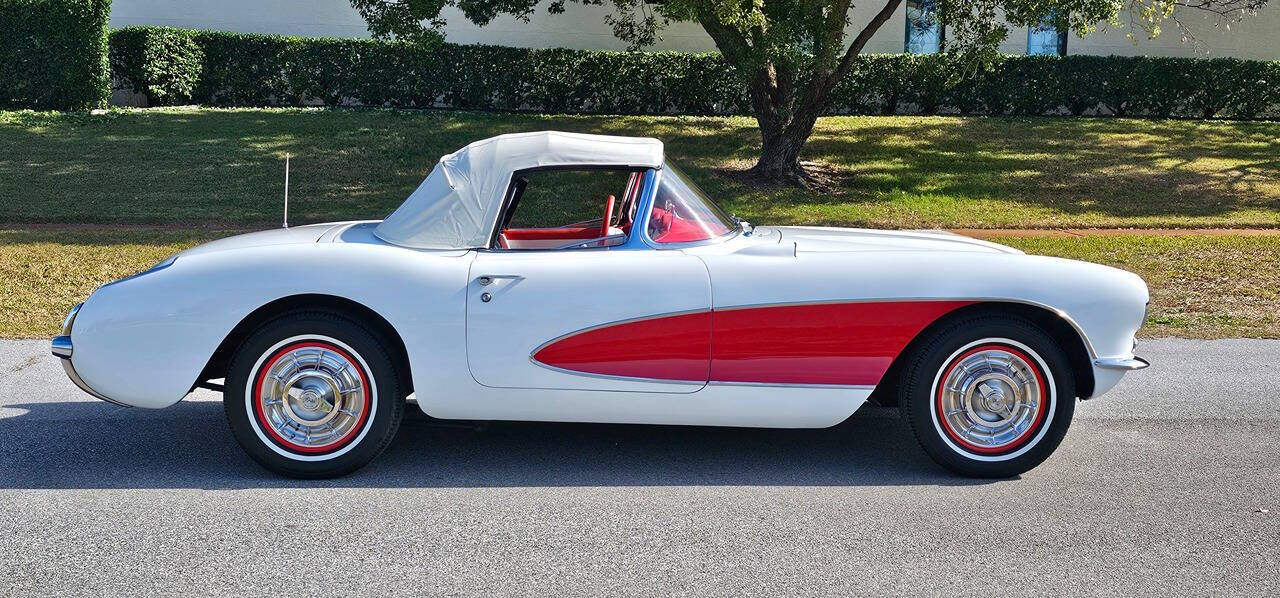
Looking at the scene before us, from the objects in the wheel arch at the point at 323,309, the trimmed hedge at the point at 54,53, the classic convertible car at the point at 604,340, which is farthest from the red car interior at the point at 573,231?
the trimmed hedge at the point at 54,53

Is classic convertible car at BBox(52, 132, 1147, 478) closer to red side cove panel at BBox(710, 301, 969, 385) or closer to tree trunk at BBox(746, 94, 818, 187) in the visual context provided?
red side cove panel at BBox(710, 301, 969, 385)

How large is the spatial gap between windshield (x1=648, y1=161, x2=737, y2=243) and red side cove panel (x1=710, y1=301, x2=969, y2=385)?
1.59 ft

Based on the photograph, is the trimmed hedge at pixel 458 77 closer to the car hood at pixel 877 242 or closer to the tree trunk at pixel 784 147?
the tree trunk at pixel 784 147

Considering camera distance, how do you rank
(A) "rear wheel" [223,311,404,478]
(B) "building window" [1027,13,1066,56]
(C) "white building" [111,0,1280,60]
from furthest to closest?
1. (B) "building window" [1027,13,1066,56]
2. (C) "white building" [111,0,1280,60]
3. (A) "rear wheel" [223,311,404,478]

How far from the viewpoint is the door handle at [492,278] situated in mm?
5105

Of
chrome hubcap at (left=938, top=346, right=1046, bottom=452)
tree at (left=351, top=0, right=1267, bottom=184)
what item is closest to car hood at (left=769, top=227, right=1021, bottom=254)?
chrome hubcap at (left=938, top=346, right=1046, bottom=452)

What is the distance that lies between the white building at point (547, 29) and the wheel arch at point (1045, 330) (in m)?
16.4

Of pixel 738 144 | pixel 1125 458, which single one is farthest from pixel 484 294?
pixel 738 144

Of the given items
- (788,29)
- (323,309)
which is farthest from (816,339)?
(788,29)

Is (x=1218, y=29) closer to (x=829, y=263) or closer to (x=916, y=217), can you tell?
(x=916, y=217)

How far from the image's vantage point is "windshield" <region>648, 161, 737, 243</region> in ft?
17.6

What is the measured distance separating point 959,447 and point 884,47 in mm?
18658

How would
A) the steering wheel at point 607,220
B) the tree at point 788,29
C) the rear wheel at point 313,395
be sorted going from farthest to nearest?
the tree at point 788,29, the steering wheel at point 607,220, the rear wheel at point 313,395

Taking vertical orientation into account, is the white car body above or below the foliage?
below
